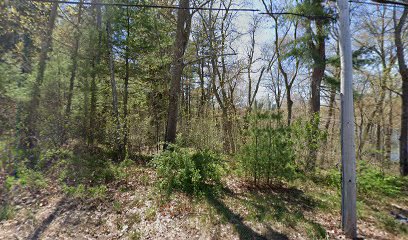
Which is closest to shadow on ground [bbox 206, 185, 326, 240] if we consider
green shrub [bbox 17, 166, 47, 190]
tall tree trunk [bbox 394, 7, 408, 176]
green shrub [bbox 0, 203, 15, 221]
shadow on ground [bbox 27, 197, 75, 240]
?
shadow on ground [bbox 27, 197, 75, 240]

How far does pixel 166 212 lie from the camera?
4480 mm

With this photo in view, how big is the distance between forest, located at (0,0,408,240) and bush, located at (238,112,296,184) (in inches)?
1.3

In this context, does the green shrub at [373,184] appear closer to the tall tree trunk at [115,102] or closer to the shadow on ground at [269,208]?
the shadow on ground at [269,208]

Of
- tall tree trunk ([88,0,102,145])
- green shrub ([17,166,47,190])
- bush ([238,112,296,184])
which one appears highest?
tall tree trunk ([88,0,102,145])

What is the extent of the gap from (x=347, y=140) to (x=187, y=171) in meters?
3.34

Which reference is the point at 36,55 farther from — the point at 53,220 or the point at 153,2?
the point at 53,220

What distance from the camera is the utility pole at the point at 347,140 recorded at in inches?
141

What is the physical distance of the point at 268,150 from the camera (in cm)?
556

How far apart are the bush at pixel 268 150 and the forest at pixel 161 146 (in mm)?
33

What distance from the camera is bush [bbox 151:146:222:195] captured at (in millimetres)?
5324

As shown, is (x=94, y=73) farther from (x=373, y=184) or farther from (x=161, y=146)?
(x=373, y=184)

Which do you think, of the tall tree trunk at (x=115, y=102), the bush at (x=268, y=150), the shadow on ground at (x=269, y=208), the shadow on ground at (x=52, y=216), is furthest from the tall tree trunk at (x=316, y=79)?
the shadow on ground at (x=52, y=216)

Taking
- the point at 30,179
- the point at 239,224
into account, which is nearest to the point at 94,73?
the point at 30,179

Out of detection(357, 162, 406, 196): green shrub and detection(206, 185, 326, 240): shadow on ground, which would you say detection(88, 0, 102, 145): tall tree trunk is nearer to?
detection(206, 185, 326, 240): shadow on ground
